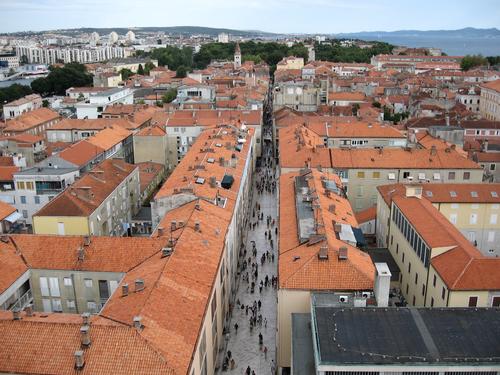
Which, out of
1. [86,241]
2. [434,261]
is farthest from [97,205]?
[434,261]

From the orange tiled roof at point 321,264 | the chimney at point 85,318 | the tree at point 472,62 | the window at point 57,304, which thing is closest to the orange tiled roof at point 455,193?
the orange tiled roof at point 321,264

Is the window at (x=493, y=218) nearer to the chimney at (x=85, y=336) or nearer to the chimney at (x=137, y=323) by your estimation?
the chimney at (x=137, y=323)

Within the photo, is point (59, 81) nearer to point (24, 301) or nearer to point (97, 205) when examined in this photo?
point (97, 205)

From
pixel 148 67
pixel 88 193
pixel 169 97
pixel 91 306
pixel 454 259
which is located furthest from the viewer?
pixel 148 67

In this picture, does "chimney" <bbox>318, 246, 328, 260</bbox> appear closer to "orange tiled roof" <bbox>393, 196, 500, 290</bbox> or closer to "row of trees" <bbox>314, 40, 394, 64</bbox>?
"orange tiled roof" <bbox>393, 196, 500, 290</bbox>

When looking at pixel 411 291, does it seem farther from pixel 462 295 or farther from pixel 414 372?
pixel 414 372

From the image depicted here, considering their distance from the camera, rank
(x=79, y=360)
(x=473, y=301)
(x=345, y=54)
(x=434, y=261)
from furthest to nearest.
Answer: (x=345, y=54)
(x=434, y=261)
(x=473, y=301)
(x=79, y=360)

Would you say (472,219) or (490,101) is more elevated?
(490,101)
